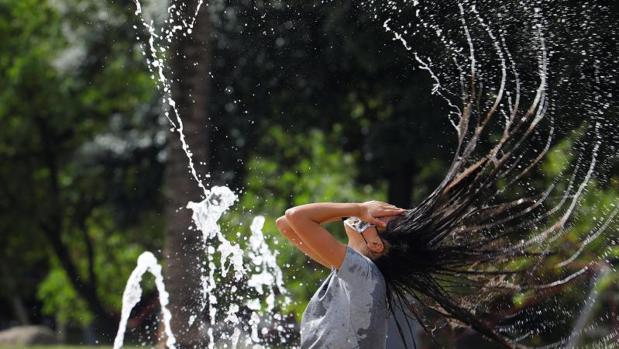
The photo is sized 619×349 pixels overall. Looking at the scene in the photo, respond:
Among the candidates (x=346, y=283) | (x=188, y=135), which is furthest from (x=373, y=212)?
(x=188, y=135)

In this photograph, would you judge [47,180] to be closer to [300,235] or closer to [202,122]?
[202,122]

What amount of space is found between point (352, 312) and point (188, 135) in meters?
5.37

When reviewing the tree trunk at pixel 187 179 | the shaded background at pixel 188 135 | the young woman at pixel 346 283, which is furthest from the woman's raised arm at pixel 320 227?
the tree trunk at pixel 187 179

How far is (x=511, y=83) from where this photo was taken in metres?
6.89

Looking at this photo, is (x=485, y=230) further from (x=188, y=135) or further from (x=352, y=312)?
(x=188, y=135)

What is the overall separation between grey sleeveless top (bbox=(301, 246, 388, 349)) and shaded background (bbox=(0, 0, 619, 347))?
10.8ft

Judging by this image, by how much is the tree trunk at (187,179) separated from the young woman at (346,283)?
14.1ft

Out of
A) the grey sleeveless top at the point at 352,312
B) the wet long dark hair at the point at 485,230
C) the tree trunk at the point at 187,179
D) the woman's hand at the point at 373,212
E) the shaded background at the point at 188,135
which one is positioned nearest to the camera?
the grey sleeveless top at the point at 352,312

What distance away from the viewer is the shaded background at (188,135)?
955 cm

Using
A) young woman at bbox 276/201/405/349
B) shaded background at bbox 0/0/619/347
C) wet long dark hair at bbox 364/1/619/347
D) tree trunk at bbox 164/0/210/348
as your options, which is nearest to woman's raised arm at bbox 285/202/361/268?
young woman at bbox 276/201/405/349

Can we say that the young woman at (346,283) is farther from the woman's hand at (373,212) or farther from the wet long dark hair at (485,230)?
the wet long dark hair at (485,230)

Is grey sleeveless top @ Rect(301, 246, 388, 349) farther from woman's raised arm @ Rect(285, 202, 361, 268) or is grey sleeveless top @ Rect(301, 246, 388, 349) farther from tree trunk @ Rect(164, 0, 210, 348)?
tree trunk @ Rect(164, 0, 210, 348)

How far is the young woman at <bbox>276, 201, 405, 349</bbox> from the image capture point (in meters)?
3.87

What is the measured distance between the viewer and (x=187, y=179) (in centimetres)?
905
